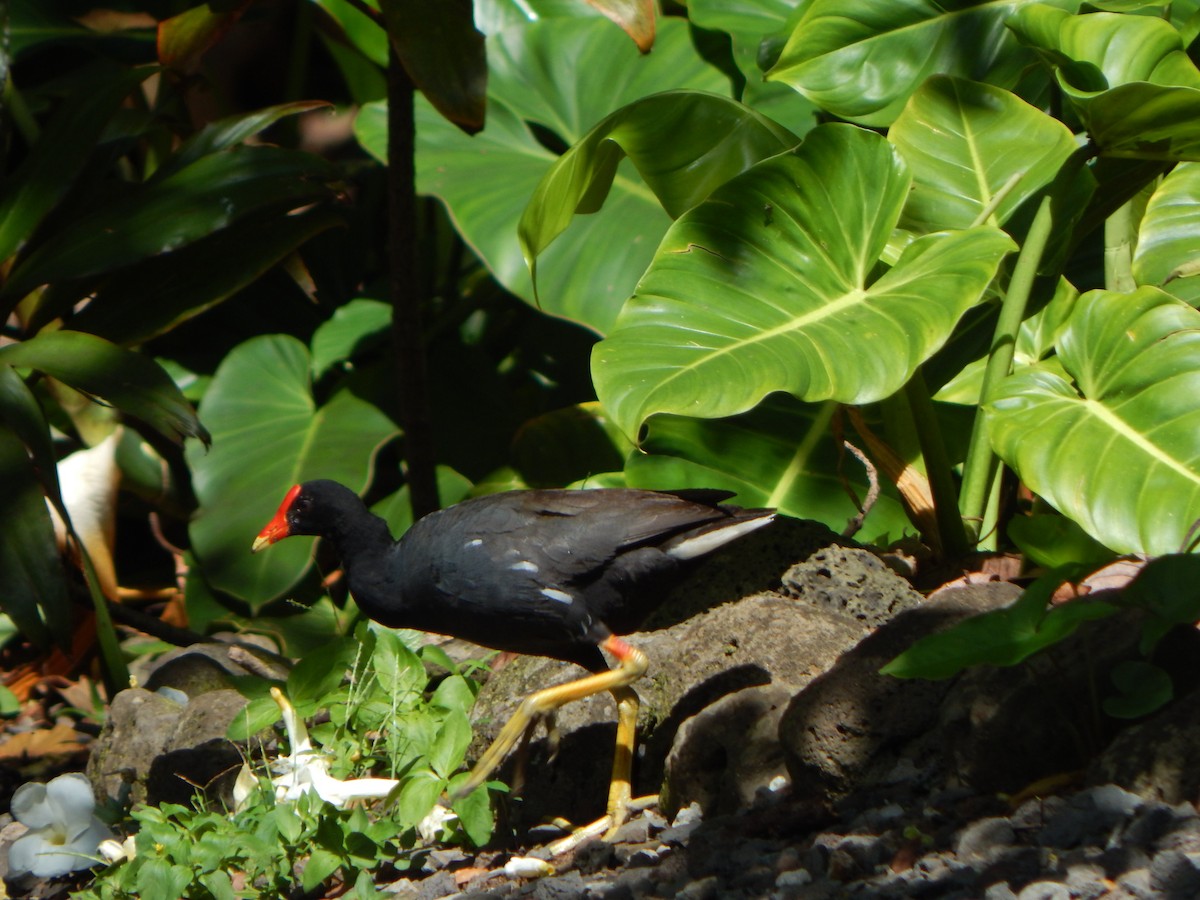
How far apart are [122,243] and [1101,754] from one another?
284 cm

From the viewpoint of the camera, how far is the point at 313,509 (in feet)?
9.82

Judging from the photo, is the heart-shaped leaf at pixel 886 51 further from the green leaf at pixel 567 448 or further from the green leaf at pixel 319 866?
the green leaf at pixel 319 866

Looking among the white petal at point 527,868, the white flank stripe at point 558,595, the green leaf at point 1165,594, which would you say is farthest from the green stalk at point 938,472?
the white petal at point 527,868

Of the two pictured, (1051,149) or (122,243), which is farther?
(122,243)

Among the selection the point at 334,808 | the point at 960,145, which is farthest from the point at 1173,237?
the point at 334,808

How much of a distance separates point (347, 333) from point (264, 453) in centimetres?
66

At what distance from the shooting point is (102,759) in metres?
3.18

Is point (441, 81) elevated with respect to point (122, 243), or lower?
elevated

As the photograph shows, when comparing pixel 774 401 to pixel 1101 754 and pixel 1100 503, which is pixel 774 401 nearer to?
pixel 1100 503

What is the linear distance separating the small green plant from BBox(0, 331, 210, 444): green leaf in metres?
0.80

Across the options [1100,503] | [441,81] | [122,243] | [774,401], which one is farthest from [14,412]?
[1100,503]

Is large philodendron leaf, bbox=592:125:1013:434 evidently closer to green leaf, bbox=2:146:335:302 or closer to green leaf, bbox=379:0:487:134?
green leaf, bbox=379:0:487:134

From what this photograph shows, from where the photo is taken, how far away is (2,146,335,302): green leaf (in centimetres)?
350

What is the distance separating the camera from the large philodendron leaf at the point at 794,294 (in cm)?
255
